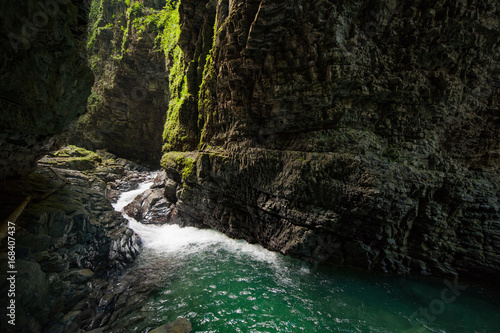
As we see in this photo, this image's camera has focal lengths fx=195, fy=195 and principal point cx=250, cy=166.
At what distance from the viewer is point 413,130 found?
7988 millimetres

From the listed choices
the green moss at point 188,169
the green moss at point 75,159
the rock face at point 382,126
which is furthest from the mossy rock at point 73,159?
the rock face at point 382,126

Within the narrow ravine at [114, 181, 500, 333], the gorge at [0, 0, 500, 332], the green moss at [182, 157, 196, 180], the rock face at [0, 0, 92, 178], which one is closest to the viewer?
the rock face at [0, 0, 92, 178]

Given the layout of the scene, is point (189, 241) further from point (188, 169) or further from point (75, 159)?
point (75, 159)

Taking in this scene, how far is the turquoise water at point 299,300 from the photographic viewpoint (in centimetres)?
581

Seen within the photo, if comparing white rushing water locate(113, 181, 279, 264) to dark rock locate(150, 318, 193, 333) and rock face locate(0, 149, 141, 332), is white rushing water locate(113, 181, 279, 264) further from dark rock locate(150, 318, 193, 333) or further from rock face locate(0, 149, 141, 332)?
dark rock locate(150, 318, 193, 333)

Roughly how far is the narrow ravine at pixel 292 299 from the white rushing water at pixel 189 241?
436 mm

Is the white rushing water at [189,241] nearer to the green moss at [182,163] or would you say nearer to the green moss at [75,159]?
the green moss at [182,163]

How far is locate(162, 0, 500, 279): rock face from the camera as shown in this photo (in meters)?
7.30

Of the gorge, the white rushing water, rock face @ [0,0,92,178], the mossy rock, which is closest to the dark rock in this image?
the gorge

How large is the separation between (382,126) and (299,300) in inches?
293

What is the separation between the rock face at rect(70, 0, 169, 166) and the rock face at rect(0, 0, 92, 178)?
735 inches

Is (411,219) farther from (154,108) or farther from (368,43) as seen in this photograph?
(154,108)

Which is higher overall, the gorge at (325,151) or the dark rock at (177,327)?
the gorge at (325,151)

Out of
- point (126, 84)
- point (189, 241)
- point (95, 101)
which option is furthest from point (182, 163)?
point (95, 101)
